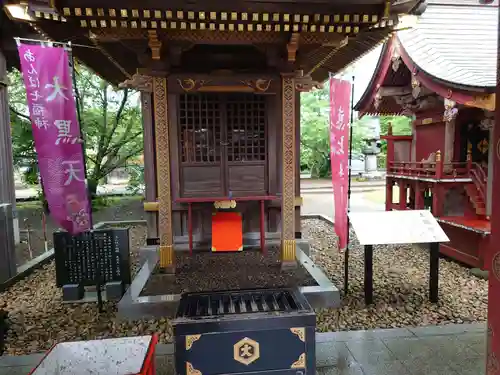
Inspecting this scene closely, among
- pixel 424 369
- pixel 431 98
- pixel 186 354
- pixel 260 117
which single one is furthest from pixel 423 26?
pixel 186 354

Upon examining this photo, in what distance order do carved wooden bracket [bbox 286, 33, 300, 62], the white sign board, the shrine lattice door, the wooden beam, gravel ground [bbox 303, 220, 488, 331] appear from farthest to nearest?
the shrine lattice door
carved wooden bracket [bbox 286, 33, 300, 62]
the white sign board
gravel ground [bbox 303, 220, 488, 331]
the wooden beam

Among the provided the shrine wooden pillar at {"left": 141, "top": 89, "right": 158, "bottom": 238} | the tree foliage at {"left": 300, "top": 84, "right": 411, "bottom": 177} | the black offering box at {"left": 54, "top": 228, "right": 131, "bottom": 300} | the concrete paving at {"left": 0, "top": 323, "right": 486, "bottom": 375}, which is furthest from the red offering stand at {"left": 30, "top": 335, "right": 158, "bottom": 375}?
the tree foliage at {"left": 300, "top": 84, "right": 411, "bottom": 177}

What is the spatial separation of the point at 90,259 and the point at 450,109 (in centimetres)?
803

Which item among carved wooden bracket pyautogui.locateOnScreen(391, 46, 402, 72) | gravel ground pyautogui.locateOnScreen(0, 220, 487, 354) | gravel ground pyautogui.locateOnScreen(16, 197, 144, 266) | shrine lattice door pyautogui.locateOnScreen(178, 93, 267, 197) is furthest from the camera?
gravel ground pyautogui.locateOnScreen(16, 197, 144, 266)

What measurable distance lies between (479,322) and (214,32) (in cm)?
577

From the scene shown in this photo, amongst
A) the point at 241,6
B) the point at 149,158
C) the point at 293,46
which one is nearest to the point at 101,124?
the point at 149,158

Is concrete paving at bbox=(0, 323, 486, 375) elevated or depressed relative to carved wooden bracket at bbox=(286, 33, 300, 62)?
depressed

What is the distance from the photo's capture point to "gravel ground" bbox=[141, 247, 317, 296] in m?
5.39

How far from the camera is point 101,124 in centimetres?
1391

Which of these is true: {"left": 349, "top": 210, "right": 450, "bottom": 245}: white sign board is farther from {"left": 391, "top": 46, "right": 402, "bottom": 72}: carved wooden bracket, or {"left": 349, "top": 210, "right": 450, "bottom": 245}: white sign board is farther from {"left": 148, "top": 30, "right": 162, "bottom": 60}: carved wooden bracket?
{"left": 391, "top": 46, "right": 402, "bottom": 72}: carved wooden bracket

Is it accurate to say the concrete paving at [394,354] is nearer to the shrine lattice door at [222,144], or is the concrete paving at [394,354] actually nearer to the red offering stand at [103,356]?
the red offering stand at [103,356]

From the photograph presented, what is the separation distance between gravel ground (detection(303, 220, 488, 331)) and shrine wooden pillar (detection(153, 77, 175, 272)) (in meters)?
2.92

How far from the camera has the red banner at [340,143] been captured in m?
4.97

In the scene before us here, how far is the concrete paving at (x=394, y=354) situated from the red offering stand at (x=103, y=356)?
3.30 ft
